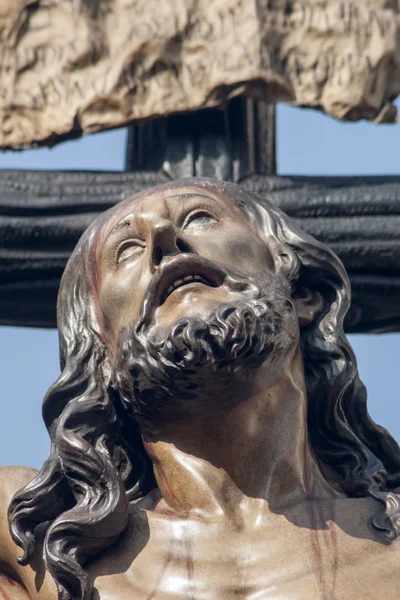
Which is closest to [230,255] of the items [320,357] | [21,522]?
[320,357]

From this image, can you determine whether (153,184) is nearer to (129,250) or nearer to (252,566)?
(129,250)

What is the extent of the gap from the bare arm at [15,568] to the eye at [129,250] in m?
0.54

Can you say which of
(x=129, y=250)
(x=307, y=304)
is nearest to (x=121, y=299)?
(x=129, y=250)

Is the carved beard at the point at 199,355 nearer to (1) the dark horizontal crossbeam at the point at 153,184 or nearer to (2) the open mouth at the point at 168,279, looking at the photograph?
(2) the open mouth at the point at 168,279

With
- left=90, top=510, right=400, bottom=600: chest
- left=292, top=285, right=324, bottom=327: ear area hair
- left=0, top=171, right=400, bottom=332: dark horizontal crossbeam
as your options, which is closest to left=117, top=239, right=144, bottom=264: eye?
left=292, top=285, right=324, bottom=327: ear area hair

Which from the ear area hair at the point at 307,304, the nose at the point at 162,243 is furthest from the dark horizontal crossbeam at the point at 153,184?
the nose at the point at 162,243

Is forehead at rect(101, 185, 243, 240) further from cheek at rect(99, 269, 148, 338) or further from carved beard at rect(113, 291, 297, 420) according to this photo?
carved beard at rect(113, 291, 297, 420)

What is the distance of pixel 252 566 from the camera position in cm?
650

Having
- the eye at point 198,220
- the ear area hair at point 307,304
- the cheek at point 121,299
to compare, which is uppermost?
the eye at point 198,220

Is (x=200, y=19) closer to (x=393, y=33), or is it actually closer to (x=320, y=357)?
(x=393, y=33)

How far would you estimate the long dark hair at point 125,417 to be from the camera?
Answer: 667 centimetres

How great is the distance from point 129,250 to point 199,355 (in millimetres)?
454

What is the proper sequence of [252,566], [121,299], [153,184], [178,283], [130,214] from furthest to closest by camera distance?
[153,184], [130,214], [121,299], [178,283], [252,566]

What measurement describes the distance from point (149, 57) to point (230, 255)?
1076mm
